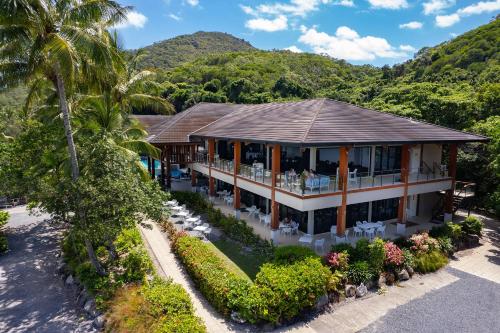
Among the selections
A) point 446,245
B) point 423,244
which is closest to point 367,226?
point 423,244

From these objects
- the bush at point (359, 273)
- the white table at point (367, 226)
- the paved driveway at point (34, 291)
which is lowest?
the paved driveway at point (34, 291)

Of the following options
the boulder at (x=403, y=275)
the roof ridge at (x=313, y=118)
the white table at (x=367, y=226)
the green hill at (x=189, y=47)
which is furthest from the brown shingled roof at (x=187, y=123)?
the green hill at (x=189, y=47)

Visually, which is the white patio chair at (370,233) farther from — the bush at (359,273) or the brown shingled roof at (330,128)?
the brown shingled roof at (330,128)

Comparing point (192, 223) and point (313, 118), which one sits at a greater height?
point (313, 118)

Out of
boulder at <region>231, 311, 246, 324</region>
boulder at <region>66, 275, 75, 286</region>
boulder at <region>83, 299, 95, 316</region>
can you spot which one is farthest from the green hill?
boulder at <region>231, 311, 246, 324</region>

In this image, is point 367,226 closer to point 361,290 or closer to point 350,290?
point 361,290

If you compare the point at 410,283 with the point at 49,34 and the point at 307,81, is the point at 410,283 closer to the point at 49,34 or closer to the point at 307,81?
the point at 49,34
